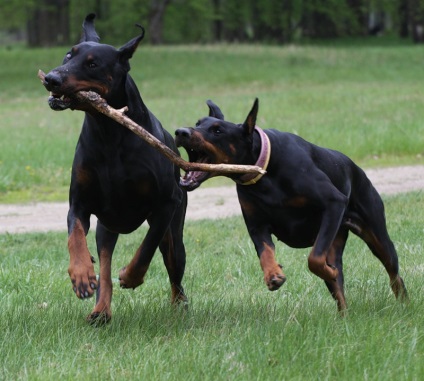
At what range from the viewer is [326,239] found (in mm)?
5824

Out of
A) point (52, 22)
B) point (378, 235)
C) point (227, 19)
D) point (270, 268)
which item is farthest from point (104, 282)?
point (227, 19)

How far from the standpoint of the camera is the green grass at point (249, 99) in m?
16.0

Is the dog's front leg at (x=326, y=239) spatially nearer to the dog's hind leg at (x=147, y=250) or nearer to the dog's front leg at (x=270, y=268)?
the dog's front leg at (x=270, y=268)

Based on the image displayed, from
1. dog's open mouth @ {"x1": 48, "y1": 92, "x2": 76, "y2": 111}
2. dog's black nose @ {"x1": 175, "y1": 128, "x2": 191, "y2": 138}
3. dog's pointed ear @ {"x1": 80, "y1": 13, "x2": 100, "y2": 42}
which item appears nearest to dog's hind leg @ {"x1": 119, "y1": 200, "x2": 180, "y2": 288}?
dog's black nose @ {"x1": 175, "y1": 128, "x2": 191, "y2": 138}

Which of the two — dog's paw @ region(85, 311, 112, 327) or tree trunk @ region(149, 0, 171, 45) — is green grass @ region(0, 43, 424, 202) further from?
dog's paw @ region(85, 311, 112, 327)

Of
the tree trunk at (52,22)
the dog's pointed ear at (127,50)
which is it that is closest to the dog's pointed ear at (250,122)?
the dog's pointed ear at (127,50)

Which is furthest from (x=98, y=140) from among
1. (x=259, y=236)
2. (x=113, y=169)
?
(x=259, y=236)

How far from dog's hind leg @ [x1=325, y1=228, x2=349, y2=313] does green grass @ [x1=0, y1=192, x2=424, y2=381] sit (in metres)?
0.10

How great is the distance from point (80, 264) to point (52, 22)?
5165cm

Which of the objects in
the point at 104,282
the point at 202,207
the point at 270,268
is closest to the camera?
the point at 270,268

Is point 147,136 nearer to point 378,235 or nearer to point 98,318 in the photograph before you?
point 98,318

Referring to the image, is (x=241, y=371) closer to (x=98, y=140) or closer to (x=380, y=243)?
(x=98, y=140)

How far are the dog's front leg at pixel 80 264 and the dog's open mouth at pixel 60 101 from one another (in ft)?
2.46

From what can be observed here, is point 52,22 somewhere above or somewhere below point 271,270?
below
